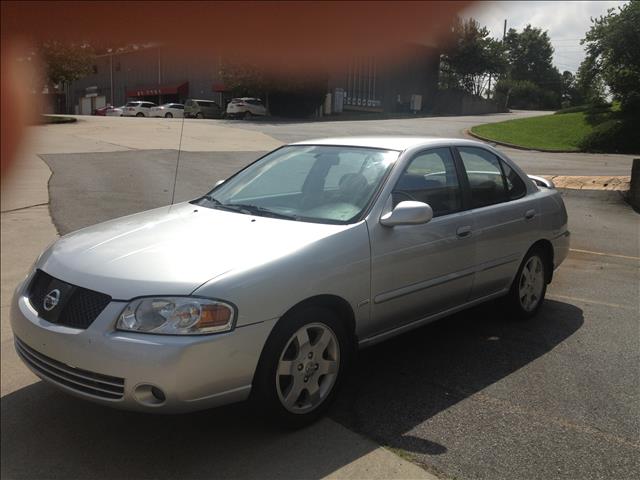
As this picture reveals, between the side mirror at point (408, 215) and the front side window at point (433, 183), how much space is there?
0.29m

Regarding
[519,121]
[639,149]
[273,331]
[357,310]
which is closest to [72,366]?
[273,331]

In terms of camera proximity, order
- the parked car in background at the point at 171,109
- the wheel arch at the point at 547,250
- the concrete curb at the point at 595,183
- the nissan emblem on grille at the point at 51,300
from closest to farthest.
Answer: the parked car in background at the point at 171,109
the nissan emblem on grille at the point at 51,300
the wheel arch at the point at 547,250
the concrete curb at the point at 595,183

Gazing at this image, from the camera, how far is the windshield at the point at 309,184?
12.6 ft

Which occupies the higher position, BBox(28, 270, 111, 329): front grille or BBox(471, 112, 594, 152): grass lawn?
BBox(471, 112, 594, 152): grass lawn

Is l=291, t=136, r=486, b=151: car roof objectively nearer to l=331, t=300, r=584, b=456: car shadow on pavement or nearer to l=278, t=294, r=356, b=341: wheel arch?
l=278, t=294, r=356, b=341: wheel arch

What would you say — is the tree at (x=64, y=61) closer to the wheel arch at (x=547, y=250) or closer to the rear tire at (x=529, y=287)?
the rear tire at (x=529, y=287)

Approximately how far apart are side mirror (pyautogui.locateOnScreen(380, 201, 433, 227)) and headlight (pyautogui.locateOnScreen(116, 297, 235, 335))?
128cm

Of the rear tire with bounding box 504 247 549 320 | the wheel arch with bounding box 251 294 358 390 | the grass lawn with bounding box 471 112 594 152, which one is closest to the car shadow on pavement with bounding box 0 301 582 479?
the wheel arch with bounding box 251 294 358 390

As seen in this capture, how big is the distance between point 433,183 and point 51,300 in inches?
103

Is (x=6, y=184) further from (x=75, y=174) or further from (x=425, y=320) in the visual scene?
(x=75, y=174)

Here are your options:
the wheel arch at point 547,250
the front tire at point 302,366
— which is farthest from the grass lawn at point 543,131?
the front tire at point 302,366

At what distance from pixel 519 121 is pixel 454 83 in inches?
1087

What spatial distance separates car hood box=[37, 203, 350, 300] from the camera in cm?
291

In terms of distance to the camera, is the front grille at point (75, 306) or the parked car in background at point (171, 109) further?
the front grille at point (75, 306)
